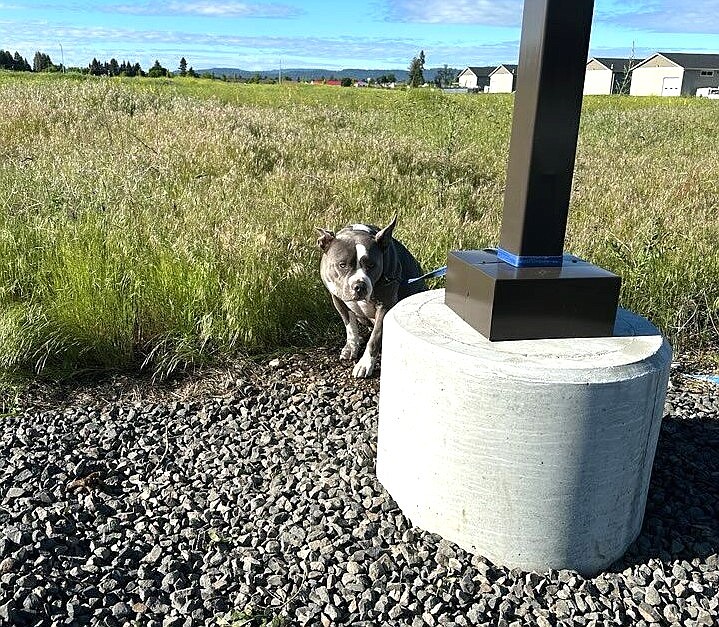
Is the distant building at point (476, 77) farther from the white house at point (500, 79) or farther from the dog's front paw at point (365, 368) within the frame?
the dog's front paw at point (365, 368)

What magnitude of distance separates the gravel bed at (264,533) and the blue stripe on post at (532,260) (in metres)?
1.26

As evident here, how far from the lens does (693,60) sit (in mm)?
78062

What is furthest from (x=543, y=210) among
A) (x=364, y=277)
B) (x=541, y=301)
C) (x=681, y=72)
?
(x=681, y=72)

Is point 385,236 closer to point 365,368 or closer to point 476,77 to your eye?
point 365,368

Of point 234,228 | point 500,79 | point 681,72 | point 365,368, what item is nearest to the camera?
point 365,368

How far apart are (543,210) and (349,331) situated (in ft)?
6.45

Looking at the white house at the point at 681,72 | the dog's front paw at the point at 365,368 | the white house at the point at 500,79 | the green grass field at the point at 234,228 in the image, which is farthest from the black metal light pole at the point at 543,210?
the white house at the point at 500,79

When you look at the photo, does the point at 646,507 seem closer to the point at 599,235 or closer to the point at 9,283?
the point at 599,235

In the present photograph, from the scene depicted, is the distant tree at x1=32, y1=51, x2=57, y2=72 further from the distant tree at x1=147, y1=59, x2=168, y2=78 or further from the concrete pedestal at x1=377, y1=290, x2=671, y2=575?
the concrete pedestal at x1=377, y1=290, x2=671, y2=575

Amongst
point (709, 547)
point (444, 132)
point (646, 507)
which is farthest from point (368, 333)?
point (444, 132)

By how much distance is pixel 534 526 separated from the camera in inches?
107

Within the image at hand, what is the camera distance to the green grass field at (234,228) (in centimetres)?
462

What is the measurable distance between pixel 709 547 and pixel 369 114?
14.2m

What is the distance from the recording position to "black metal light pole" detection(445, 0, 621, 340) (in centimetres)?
277
